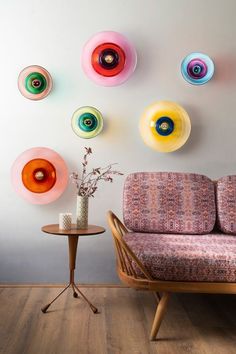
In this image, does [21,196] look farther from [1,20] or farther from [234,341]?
[234,341]

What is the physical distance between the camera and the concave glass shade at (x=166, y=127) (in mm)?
2502

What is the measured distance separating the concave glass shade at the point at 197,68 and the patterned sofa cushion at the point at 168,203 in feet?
2.17

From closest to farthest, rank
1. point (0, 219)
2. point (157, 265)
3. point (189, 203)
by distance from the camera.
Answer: point (157, 265) < point (189, 203) < point (0, 219)

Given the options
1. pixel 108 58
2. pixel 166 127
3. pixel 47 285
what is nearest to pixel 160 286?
pixel 47 285

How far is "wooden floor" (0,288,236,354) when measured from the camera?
1.68 m

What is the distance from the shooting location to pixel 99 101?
2557 mm

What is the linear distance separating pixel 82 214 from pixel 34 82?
0.93 m

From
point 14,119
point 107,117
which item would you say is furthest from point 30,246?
point 107,117

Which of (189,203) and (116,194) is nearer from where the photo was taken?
(189,203)

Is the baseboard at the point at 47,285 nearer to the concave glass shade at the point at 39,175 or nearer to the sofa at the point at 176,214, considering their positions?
the sofa at the point at 176,214

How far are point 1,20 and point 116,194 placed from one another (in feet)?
4.54

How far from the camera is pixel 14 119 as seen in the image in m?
2.53

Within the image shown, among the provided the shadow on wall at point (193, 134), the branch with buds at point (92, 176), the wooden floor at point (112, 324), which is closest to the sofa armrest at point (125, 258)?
the wooden floor at point (112, 324)

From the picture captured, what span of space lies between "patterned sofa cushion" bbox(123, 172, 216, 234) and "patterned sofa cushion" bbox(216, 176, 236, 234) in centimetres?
4
